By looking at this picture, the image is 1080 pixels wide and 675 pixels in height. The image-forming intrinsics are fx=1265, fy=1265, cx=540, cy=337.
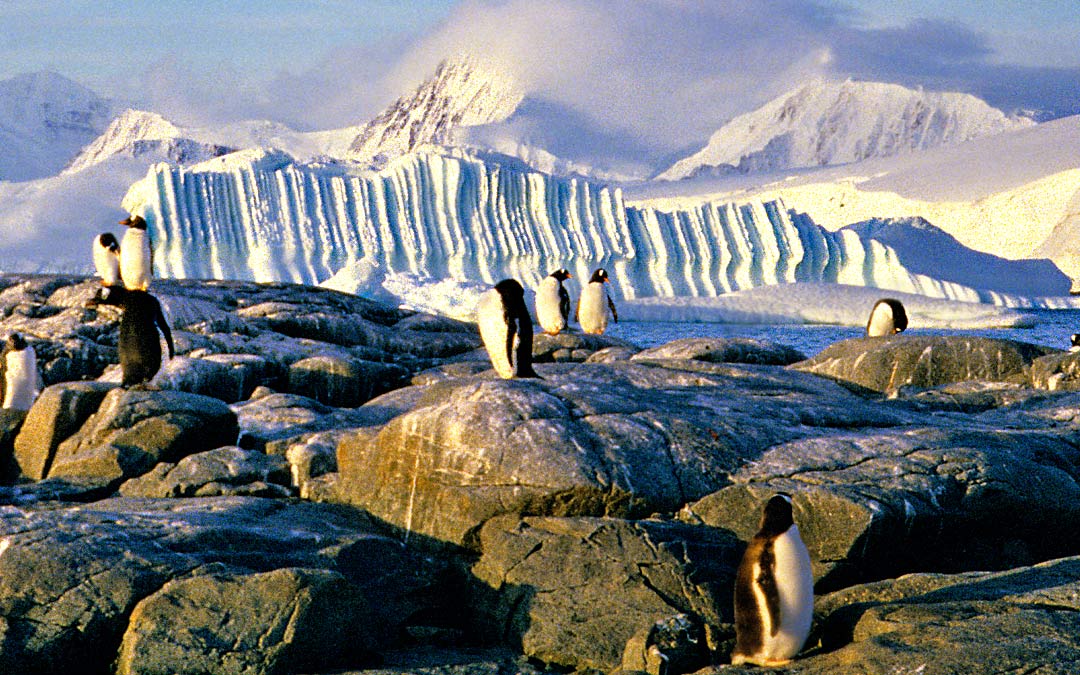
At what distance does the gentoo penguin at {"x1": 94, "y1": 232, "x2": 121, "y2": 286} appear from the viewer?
44.3ft

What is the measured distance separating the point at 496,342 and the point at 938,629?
4.92 m

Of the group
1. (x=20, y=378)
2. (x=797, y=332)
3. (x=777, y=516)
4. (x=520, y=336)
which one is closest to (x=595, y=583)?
(x=777, y=516)

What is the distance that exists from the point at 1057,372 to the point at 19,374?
9.08 meters

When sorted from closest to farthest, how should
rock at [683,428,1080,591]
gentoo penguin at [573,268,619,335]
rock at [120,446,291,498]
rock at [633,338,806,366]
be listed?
rock at [683,428,1080,591] → rock at [120,446,291,498] → rock at [633,338,806,366] → gentoo penguin at [573,268,619,335]

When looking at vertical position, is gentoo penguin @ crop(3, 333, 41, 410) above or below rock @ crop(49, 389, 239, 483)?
above

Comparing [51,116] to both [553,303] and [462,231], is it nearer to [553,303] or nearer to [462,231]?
[462,231]

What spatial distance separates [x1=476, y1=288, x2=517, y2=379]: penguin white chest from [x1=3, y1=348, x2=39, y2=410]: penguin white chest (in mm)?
4522

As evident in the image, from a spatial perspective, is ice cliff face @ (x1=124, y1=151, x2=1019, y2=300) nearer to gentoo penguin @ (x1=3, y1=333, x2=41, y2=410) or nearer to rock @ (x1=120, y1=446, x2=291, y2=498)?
gentoo penguin @ (x1=3, y1=333, x2=41, y2=410)

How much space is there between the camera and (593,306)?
51.6ft

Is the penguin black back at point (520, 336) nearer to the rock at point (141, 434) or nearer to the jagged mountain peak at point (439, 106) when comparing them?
the rock at point (141, 434)

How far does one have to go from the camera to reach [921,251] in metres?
45.4

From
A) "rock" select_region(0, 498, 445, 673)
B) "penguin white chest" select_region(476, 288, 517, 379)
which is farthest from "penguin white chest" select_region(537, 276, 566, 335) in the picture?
"rock" select_region(0, 498, 445, 673)

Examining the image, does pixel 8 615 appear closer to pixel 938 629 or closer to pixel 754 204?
pixel 938 629

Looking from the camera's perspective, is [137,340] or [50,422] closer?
[50,422]
